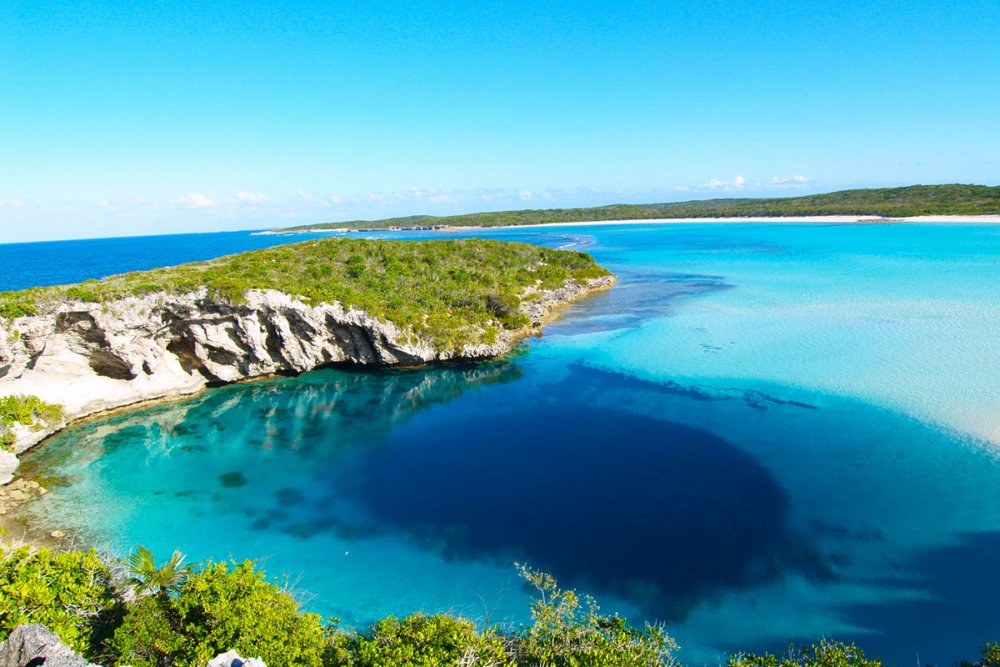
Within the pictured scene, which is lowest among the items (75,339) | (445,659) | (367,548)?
(367,548)

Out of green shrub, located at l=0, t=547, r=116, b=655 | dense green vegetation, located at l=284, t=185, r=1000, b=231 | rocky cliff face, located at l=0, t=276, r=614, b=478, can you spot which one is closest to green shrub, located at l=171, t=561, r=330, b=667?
green shrub, located at l=0, t=547, r=116, b=655

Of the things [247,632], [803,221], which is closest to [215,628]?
[247,632]

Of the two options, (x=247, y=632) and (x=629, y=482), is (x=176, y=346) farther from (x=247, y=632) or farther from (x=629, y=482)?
(x=629, y=482)

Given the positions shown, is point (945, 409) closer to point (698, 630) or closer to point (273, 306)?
point (698, 630)

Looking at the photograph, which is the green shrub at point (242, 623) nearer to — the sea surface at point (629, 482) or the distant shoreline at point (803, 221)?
the sea surface at point (629, 482)

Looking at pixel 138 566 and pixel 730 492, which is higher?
pixel 138 566

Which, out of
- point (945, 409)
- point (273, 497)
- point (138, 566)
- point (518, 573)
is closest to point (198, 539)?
point (273, 497)
